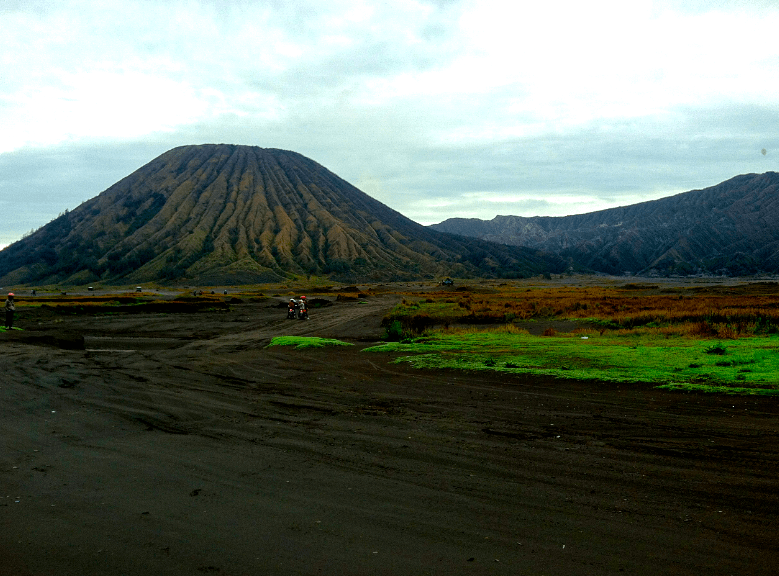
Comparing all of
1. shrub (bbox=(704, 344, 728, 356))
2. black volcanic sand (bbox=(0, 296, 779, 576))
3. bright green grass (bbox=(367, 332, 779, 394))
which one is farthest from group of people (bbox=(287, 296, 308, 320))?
shrub (bbox=(704, 344, 728, 356))

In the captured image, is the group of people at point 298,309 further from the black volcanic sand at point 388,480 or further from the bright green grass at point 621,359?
the black volcanic sand at point 388,480

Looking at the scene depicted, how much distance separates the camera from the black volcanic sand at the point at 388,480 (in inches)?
187

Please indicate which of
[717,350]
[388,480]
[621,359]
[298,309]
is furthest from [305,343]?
[298,309]

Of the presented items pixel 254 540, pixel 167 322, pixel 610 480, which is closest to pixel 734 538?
pixel 610 480

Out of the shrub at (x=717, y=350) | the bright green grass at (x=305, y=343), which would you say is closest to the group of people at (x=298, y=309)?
the bright green grass at (x=305, y=343)

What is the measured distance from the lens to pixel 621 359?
49.5 feet

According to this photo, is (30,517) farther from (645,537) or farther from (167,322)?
(167,322)

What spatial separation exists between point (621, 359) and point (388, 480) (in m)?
10.7

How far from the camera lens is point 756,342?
17.6 m

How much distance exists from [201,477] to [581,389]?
8.34 metres

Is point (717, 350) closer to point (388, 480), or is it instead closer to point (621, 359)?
point (621, 359)

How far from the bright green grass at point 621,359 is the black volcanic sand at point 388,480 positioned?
1.34 metres

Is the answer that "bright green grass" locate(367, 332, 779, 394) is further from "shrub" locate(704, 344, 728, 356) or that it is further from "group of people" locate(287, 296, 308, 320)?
"group of people" locate(287, 296, 308, 320)

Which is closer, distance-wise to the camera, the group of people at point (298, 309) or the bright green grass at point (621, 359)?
the bright green grass at point (621, 359)
